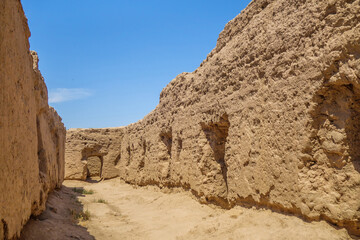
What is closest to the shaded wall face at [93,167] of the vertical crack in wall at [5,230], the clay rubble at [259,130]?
the clay rubble at [259,130]

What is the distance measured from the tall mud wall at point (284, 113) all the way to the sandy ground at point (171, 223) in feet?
0.54

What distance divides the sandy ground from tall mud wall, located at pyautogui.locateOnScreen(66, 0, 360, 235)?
165 millimetres

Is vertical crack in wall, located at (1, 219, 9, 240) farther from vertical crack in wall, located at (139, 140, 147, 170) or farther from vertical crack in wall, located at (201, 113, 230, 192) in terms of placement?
vertical crack in wall, located at (139, 140, 147, 170)

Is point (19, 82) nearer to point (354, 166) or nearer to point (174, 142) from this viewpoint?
point (354, 166)

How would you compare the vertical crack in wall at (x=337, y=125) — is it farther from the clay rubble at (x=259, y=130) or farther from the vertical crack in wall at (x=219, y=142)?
the vertical crack in wall at (x=219, y=142)

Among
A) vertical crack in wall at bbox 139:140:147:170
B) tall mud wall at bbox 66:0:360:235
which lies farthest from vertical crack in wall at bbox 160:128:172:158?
vertical crack in wall at bbox 139:140:147:170

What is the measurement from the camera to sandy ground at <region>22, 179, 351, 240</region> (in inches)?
123

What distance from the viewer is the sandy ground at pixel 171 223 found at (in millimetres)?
3113

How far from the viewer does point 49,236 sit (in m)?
3.19

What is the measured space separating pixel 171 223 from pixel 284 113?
2.76 metres

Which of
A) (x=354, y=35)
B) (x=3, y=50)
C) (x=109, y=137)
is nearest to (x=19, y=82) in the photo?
(x=3, y=50)

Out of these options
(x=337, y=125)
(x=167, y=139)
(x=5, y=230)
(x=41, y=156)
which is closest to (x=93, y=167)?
(x=167, y=139)

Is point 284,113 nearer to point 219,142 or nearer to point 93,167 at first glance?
point 219,142

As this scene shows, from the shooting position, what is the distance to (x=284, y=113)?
3.56 m
